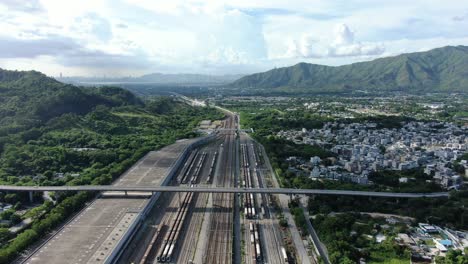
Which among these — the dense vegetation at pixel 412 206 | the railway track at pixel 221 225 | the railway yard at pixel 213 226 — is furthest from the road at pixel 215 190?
the railway track at pixel 221 225

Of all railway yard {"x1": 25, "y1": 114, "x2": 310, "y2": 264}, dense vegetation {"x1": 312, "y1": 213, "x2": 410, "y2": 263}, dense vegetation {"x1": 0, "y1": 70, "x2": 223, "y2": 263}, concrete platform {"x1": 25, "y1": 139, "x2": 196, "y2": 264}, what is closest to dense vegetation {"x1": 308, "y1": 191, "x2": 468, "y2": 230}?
dense vegetation {"x1": 312, "y1": 213, "x2": 410, "y2": 263}

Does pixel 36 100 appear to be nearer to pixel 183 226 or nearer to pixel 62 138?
pixel 62 138

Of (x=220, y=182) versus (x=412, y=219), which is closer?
(x=412, y=219)

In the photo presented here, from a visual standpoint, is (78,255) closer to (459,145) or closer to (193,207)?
(193,207)

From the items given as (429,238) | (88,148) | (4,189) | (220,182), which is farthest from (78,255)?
(88,148)

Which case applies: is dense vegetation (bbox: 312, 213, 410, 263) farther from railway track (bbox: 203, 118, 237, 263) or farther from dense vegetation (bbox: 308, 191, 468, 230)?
railway track (bbox: 203, 118, 237, 263)

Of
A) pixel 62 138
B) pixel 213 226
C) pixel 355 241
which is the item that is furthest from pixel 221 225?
pixel 62 138

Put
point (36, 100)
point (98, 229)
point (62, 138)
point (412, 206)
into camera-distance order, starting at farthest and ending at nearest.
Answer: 1. point (36, 100)
2. point (62, 138)
3. point (412, 206)
4. point (98, 229)
